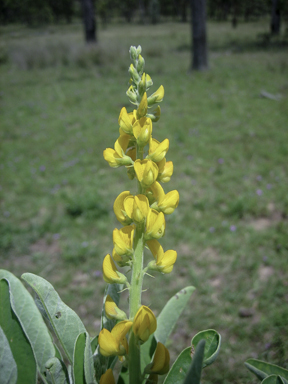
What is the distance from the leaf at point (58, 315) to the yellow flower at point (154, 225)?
9.7 inches

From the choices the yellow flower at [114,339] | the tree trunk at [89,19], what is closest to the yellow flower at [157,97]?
the yellow flower at [114,339]

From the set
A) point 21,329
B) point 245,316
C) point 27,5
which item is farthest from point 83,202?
point 27,5

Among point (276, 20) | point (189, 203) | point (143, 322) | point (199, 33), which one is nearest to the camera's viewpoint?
point (143, 322)

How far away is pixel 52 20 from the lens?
4634 cm

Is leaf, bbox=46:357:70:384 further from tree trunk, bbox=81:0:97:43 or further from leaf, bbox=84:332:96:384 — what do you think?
tree trunk, bbox=81:0:97:43

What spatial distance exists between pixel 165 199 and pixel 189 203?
2995mm

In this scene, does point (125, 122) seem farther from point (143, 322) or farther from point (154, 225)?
point (143, 322)

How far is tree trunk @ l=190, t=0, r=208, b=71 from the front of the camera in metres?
8.70

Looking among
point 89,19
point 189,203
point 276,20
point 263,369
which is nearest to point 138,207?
point 263,369

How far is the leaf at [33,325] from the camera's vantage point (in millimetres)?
718

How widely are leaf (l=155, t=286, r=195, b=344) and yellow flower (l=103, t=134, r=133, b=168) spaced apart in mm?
409

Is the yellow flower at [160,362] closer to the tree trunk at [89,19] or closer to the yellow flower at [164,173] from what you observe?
the yellow flower at [164,173]

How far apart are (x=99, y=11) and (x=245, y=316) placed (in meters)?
50.6

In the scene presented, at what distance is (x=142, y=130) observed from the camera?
26.0 inches
